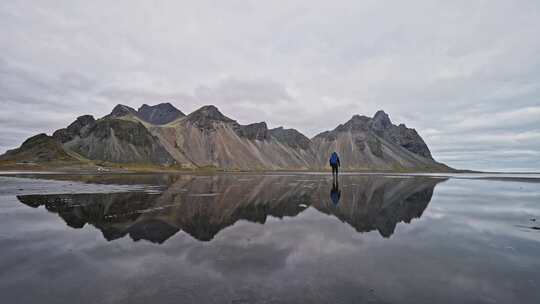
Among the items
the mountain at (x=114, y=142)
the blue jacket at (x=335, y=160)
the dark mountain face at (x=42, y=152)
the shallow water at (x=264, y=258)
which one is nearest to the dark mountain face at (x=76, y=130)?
the mountain at (x=114, y=142)

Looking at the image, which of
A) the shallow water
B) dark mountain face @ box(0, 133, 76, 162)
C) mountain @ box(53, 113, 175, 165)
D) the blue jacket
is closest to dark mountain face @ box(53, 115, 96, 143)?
mountain @ box(53, 113, 175, 165)

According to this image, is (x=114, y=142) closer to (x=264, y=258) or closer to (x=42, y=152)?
(x=42, y=152)

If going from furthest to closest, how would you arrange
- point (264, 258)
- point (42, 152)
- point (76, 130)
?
point (76, 130) → point (42, 152) → point (264, 258)

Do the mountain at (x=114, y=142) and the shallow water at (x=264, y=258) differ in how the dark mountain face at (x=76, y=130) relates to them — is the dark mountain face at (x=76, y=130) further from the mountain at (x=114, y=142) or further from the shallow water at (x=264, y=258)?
the shallow water at (x=264, y=258)

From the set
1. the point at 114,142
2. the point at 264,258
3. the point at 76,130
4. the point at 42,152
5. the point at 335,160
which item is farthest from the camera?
the point at 76,130

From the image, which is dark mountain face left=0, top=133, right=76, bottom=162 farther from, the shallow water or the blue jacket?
the shallow water


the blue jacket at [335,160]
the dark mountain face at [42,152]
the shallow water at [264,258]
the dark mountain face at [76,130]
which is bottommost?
the shallow water at [264,258]

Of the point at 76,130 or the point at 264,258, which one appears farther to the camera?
the point at 76,130

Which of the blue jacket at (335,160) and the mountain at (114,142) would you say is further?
the mountain at (114,142)

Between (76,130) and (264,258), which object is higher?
(76,130)

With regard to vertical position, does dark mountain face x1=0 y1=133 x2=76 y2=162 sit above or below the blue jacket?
above

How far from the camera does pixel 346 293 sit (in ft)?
20.4

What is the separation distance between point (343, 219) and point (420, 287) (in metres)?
8.96

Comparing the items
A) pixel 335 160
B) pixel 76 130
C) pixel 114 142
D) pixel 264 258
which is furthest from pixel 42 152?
pixel 264 258
